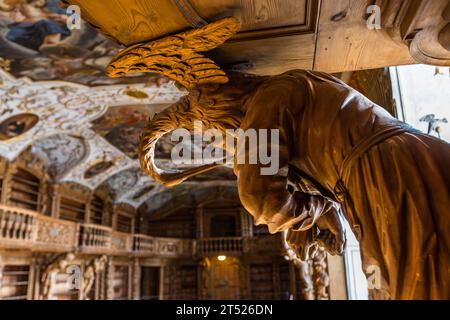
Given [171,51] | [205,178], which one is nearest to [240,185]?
[171,51]

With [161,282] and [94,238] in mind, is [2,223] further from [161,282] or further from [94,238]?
[161,282]

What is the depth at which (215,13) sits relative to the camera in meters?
1.11

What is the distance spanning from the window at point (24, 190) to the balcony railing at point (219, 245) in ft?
25.1

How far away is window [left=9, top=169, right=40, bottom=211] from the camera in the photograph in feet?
30.0

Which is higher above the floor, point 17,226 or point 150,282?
point 17,226

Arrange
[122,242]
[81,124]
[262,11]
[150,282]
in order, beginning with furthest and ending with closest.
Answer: [150,282]
[122,242]
[81,124]
[262,11]

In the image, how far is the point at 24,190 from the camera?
9531mm

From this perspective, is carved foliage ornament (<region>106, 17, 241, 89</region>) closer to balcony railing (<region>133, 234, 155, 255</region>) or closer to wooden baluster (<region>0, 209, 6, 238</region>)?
wooden baluster (<region>0, 209, 6, 238</region>)

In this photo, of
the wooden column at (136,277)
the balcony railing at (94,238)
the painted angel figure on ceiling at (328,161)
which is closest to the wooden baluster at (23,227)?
the balcony railing at (94,238)

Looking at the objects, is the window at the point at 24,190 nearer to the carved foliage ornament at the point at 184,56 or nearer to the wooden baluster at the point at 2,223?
the wooden baluster at the point at 2,223

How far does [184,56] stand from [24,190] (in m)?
9.97

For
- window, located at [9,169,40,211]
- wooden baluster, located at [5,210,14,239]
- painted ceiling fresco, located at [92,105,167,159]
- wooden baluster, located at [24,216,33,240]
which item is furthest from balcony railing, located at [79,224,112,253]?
wooden baluster, located at [5,210,14,239]

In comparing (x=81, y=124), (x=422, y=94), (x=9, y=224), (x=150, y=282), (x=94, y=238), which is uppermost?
(x=81, y=124)

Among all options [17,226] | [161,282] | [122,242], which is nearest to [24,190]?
[17,226]
